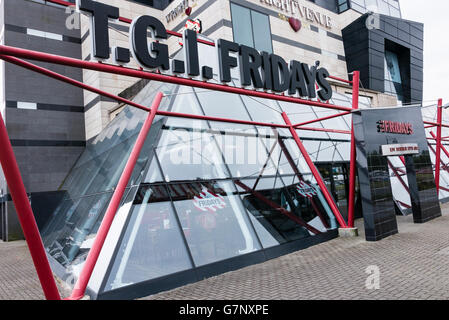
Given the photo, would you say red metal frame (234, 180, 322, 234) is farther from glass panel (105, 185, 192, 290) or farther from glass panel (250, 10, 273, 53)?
glass panel (250, 10, 273, 53)

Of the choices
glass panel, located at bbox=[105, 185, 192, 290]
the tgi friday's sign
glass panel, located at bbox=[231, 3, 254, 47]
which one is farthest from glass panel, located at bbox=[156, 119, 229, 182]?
glass panel, located at bbox=[231, 3, 254, 47]

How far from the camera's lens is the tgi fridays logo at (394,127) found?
1411 cm

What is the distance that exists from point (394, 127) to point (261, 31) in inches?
637

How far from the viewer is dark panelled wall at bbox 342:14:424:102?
32.4 meters

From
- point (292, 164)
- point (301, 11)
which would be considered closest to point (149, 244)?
point (292, 164)

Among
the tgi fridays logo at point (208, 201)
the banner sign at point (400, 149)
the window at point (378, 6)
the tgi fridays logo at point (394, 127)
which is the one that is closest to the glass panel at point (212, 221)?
the tgi fridays logo at point (208, 201)

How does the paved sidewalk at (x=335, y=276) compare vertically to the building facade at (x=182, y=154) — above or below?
below

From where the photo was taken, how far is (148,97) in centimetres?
1495

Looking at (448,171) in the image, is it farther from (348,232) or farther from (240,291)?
(240,291)

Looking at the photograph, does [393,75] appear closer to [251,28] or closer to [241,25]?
[251,28]

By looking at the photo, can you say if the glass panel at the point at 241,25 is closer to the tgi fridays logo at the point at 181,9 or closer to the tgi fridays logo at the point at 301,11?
the tgi fridays logo at the point at 301,11

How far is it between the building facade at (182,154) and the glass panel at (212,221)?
1.6 inches

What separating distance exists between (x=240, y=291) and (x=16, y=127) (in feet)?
82.8

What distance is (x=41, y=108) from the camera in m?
26.3
